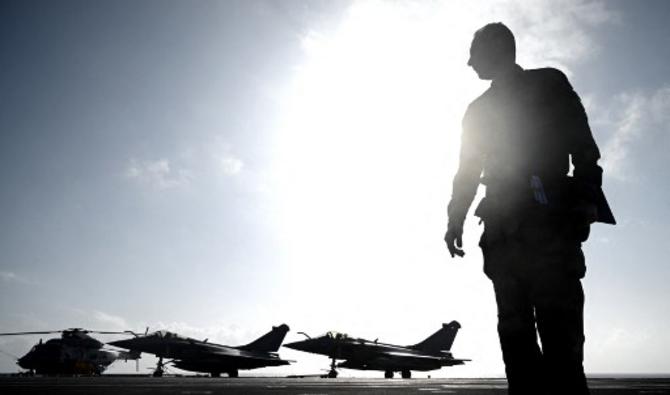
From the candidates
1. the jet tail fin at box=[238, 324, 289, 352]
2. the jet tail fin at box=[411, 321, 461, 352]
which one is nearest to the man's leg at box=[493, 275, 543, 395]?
the jet tail fin at box=[238, 324, 289, 352]

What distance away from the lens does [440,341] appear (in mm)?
52281

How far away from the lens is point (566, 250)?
2.38 m

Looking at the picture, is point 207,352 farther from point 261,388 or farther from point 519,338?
point 519,338

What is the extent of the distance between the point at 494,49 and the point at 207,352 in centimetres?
4285

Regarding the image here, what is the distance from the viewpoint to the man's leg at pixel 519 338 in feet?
8.23

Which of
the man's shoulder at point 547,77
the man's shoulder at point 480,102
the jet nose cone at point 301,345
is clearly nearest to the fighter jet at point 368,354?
the jet nose cone at point 301,345

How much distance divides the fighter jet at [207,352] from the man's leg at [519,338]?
36396 millimetres

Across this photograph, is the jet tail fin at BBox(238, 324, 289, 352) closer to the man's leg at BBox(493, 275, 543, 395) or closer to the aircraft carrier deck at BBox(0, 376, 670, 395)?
the aircraft carrier deck at BBox(0, 376, 670, 395)

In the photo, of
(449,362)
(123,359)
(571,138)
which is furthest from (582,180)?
(123,359)

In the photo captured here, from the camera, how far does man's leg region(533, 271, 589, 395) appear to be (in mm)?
2316

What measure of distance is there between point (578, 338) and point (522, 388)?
0.45m

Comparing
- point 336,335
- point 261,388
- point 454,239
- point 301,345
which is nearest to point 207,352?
point 301,345

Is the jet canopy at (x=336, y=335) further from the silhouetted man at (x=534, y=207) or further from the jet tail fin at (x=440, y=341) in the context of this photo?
the silhouetted man at (x=534, y=207)

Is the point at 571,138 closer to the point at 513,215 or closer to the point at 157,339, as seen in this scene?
the point at 513,215
